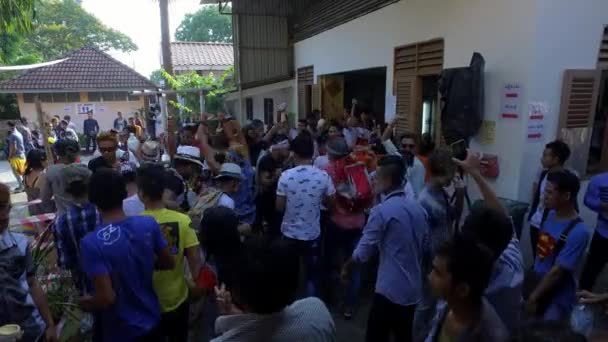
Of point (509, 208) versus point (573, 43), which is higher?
point (573, 43)

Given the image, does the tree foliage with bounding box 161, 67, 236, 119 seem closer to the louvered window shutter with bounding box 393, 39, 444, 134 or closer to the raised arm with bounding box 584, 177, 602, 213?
the louvered window shutter with bounding box 393, 39, 444, 134

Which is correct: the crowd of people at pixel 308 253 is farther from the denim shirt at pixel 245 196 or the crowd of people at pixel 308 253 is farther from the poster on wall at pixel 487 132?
the poster on wall at pixel 487 132

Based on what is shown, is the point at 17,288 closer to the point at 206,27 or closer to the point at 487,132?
the point at 487,132

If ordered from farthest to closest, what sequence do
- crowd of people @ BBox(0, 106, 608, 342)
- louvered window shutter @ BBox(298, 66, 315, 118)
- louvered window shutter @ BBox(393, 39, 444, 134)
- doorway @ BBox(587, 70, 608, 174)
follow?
louvered window shutter @ BBox(298, 66, 315, 118)
louvered window shutter @ BBox(393, 39, 444, 134)
doorway @ BBox(587, 70, 608, 174)
crowd of people @ BBox(0, 106, 608, 342)

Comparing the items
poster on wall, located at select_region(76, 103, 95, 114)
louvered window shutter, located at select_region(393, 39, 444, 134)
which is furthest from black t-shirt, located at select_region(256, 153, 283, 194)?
poster on wall, located at select_region(76, 103, 95, 114)

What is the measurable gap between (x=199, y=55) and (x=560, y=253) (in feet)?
77.5

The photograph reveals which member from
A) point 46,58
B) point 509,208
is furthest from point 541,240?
point 46,58

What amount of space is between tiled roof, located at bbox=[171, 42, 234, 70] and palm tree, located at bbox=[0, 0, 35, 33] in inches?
673

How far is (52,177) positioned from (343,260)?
10.3 feet

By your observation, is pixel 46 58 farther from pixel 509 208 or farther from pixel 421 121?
pixel 509 208

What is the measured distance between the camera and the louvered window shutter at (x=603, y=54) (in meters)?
4.55

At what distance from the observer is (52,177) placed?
4074mm

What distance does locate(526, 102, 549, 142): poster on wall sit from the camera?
14.5 feet

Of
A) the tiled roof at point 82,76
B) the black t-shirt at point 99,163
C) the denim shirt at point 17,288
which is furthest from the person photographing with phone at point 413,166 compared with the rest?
the tiled roof at point 82,76
